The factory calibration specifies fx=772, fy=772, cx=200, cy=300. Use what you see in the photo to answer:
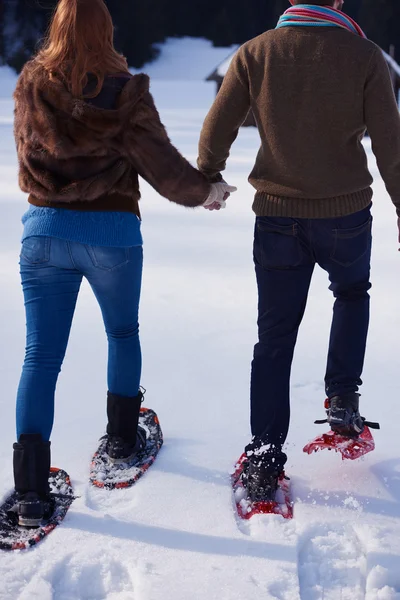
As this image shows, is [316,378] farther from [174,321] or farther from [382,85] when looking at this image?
[382,85]

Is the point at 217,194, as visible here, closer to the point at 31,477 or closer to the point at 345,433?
the point at 345,433

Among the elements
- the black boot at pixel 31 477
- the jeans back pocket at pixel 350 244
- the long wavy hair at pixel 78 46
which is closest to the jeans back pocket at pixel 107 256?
the long wavy hair at pixel 78 46

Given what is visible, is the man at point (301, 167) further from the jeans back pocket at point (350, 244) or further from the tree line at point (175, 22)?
the tree line at point (175, 22)

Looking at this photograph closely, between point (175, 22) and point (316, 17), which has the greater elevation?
point (316, 17)

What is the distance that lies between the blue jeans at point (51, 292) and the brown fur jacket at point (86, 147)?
16cm

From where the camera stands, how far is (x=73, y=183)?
2590 millimetres

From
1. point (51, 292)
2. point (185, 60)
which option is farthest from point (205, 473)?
point (185, 60)

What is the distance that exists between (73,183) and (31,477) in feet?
3.33

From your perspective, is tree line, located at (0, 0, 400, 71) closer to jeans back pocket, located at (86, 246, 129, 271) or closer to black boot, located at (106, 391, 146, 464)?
black boot, located at (106, 391, 146, 464)

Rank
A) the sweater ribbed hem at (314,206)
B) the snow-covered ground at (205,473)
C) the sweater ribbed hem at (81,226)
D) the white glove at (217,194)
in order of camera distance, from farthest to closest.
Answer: the white glove at (217,194)
the sweater ribbed hem at (314,206)
the sweater ribbed hem at (81,226)
the snow-covered ground at (205,473)

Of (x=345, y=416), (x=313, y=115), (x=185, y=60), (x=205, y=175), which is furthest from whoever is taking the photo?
(x=185, y=60)

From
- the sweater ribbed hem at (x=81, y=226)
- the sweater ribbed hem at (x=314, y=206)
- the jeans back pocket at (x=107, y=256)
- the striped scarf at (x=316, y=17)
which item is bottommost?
the jeans back pocket at (x=107, y=256)

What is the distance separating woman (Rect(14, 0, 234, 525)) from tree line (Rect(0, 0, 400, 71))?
39213 millimetres

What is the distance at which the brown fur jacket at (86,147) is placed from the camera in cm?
253
